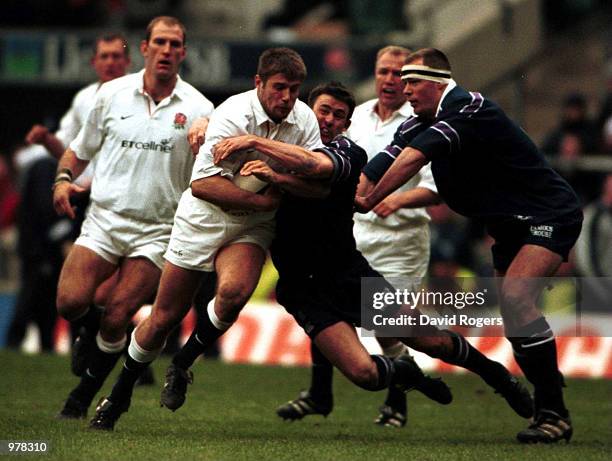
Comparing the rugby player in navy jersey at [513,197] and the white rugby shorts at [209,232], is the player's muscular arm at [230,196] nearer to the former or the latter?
the white rugby shorts at [209,232]

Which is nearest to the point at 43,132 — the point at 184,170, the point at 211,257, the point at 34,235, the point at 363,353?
the point at 184,170

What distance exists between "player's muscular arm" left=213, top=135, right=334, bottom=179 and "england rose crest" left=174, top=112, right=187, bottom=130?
1442mm

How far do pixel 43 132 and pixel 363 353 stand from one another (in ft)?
12.2

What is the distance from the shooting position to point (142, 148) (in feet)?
33.5

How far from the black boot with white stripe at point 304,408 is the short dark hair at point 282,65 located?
2.81m

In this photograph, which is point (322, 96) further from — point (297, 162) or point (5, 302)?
point (5, 302)

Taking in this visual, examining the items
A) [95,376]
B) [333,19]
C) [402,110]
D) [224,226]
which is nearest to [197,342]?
[224,226]

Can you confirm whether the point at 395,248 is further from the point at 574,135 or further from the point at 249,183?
the point at 574,135

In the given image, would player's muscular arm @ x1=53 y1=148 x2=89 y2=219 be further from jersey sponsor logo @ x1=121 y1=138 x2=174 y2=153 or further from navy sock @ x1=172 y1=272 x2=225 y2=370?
navy sock @ x1=172 y1=272 x2=225 y2=370

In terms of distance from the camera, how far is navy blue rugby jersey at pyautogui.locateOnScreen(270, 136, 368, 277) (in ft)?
30.2

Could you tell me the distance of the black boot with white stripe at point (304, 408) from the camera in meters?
10.9

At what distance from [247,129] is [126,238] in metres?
1.59

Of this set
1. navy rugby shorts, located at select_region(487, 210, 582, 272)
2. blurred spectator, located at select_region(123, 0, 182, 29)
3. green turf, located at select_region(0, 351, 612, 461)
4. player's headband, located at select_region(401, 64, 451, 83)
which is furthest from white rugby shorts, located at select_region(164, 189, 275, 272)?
blurred spectator, located at select_region(123, 0, 182, 29)

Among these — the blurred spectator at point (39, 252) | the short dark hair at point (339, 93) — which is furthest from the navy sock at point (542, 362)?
the blurred spectator at point (39, 252)
